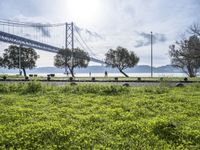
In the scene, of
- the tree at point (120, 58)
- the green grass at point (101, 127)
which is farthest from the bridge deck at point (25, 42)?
the green grass at point (101, 127)

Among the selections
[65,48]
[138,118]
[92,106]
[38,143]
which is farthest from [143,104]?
[65,48]

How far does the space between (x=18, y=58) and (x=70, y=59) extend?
12.3 m

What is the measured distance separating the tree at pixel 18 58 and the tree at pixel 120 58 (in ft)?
60.5

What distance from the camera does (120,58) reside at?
55.8 m

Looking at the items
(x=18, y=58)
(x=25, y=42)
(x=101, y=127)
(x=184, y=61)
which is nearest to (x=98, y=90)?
(x=101, y=127)

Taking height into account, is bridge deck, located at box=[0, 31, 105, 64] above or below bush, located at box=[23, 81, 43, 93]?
above

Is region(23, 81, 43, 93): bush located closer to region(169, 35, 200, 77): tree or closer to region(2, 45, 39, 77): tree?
region(169, 35, 200, 77): tree

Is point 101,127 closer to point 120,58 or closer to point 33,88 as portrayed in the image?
point 33,88

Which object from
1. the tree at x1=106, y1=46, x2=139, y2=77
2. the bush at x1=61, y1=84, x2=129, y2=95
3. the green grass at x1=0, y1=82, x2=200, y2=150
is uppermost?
the tree at x1=106, y1=46, x2=139, y2=77

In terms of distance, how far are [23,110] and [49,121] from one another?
69.2 inches

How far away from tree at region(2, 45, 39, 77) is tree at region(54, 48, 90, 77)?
7.31 meters

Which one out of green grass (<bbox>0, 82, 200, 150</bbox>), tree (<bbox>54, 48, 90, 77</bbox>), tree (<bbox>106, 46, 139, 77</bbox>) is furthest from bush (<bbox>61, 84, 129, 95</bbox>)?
tree (<bbox>54, 48, 90, 77</bbox>)

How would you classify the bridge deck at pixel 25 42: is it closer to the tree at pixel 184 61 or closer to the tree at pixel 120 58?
the tree at pixel 120 58

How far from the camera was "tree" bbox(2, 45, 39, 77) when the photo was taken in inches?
2475
